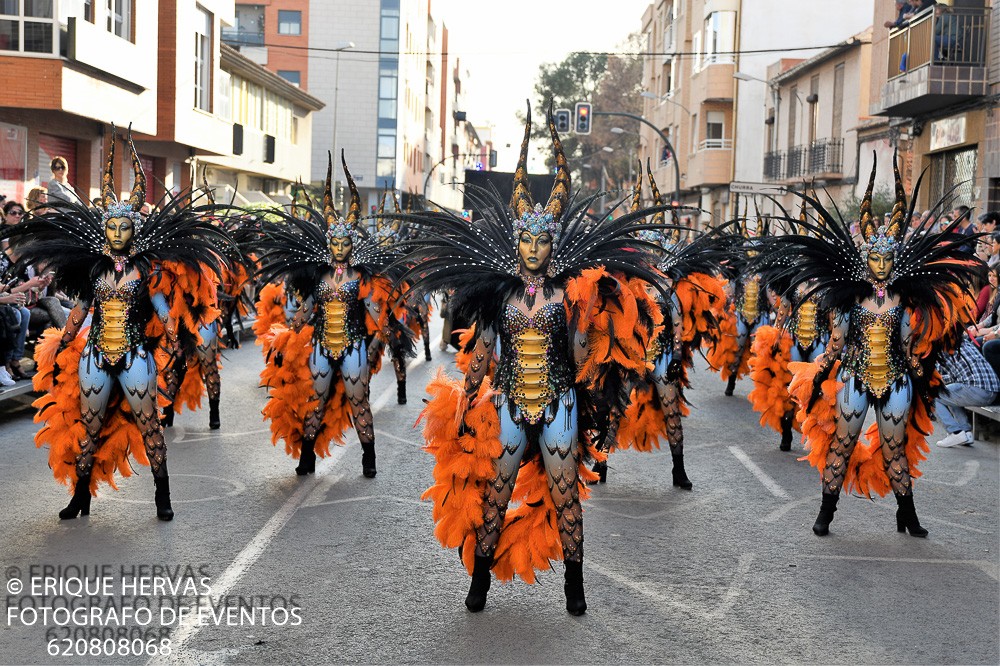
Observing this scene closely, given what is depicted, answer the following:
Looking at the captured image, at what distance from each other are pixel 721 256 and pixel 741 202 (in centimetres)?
3176

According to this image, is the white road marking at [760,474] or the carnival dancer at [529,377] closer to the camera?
the carnival dancer at [529,377]

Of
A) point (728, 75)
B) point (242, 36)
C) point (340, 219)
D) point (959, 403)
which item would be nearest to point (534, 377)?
point (340, 219)

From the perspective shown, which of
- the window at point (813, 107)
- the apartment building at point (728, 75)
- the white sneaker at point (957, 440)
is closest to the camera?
the white sneaker at point (957, 440)

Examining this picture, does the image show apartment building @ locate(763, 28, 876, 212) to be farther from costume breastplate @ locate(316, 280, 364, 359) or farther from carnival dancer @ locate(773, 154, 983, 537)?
carnival dancer @ locate(773, 154, 983, 537)

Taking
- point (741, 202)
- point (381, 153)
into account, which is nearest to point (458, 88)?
point (381, 153)

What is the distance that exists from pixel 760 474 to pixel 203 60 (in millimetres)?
25619

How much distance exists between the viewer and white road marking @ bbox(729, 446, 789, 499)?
865 cm

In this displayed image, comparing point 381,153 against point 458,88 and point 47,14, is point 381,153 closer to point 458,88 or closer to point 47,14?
point 47,14

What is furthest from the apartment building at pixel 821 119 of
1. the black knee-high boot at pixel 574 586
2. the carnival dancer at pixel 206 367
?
the black knee-high boot at pixel 574 586

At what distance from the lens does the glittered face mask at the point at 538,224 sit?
5703 mm

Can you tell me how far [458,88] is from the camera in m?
124

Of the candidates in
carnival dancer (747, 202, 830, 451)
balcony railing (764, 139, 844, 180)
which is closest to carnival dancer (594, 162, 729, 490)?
carnival dancer (747, 202, 830, 451)

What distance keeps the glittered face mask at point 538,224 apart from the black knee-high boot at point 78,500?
341cm

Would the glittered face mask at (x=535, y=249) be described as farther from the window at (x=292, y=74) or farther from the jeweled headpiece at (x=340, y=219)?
the window at (x=292, y=74)
